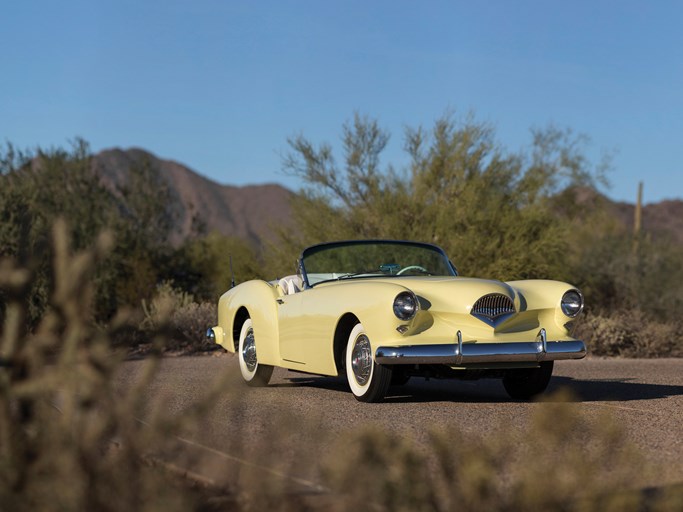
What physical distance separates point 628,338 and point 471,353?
9796 millimetres

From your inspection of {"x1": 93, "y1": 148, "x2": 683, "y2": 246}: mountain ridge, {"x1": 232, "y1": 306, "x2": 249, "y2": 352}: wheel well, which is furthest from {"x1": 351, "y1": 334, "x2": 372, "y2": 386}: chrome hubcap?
{"x1": 93, "y1": 148, "x2": 683, "y2": 246}: mountain ridge

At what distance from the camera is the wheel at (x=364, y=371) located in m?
8.70

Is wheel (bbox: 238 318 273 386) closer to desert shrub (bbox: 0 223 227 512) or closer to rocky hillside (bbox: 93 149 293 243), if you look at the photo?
desert shrub (bbox: 0 223 227 512)

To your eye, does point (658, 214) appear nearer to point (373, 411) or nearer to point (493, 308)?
point (493, 308)

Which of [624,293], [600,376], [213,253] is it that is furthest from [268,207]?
[600,376]

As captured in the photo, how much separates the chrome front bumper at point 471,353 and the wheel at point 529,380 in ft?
2.11

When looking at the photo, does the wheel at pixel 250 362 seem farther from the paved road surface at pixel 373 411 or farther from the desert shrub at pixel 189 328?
the desert shrub at pixel 189 328

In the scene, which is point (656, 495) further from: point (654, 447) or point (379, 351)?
point (379, 351)

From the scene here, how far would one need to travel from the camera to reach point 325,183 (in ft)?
76.4

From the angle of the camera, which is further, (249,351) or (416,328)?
(249,351)

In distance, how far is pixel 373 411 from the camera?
821 cm

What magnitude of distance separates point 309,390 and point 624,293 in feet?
53.5

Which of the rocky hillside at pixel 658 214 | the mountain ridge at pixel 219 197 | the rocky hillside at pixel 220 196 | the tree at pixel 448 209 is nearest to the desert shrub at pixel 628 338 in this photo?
the tree at pixel 448 209

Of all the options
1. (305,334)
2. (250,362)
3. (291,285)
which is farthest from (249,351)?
(305,334)
